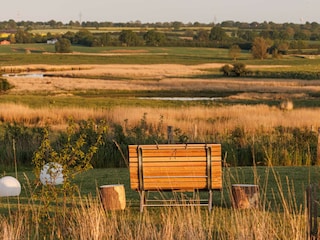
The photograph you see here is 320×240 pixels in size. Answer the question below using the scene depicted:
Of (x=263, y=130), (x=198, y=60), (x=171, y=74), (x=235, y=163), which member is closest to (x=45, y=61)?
(x=198, y=60)

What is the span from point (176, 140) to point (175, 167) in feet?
39.4

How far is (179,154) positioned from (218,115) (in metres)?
27.0

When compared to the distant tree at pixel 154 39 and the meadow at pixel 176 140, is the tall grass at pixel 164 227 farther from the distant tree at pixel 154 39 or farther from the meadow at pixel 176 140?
the distant tree at pixel 154 39

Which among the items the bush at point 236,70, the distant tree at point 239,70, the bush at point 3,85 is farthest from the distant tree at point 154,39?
the bush at point 3,85

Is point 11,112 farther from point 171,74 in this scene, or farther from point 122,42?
point 122,42

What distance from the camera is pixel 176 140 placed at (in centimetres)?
2347

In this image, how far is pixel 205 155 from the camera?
37.4 feet

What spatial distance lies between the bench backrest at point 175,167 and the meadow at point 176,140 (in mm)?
322

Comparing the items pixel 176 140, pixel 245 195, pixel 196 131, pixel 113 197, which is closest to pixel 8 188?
pixel 113 197

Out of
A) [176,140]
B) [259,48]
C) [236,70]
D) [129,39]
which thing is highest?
[176,140]

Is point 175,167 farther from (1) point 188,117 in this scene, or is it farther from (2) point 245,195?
(1) point 188,117

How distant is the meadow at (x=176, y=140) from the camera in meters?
9.52

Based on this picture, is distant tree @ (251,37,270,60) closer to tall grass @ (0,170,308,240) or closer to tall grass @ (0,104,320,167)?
tall grass @ (0,104,320,167)

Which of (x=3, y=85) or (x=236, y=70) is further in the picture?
(x=236, y=70)
